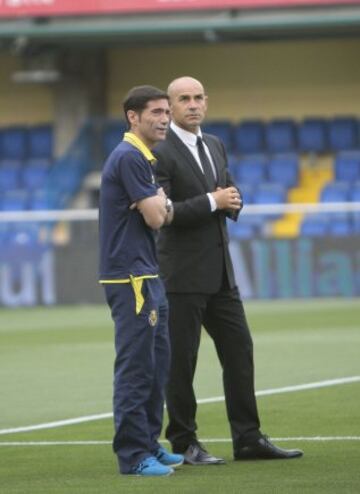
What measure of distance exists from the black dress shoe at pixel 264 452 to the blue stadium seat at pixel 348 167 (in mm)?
19280

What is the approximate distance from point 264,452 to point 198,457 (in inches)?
16.4

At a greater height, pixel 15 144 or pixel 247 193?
pixel 15 144

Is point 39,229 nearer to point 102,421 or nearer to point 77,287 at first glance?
point 77,287

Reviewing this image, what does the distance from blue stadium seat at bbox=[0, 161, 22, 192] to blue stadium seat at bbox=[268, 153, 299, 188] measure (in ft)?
16.1

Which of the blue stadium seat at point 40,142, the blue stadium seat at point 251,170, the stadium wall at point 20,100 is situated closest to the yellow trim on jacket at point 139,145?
the blue stadium seat at point 251,170

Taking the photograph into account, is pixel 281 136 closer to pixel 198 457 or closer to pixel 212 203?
pixel 212 203

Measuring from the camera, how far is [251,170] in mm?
28891

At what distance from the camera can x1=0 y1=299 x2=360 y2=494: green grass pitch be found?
8.30 m

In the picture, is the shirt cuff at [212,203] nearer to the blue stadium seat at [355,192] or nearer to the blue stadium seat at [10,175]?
the blue stadium seat at [355,192]

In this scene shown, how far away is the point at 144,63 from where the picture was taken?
32031mm

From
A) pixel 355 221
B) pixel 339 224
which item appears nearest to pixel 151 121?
pixel 355 221

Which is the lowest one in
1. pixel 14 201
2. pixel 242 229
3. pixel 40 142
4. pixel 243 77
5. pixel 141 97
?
pixel 242 229

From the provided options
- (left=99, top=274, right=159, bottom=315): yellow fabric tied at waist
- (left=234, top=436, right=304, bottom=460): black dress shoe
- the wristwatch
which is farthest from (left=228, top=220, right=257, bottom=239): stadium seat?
(left=99, top=274, right=159, bottom=315): yellow fabric tied at waist

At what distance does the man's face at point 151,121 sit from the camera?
333 inches
